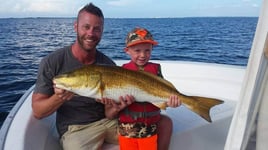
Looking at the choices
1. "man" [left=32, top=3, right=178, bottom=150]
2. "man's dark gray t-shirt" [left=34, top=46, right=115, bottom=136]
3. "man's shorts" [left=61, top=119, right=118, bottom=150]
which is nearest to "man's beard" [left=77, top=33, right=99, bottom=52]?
"man" [left=32, top=3, right=178, bottom=150]

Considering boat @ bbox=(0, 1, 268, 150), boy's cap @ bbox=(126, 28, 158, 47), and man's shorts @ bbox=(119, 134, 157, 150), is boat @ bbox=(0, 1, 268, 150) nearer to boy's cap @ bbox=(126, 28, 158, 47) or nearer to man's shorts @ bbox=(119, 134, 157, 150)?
man's shorts @ bbox=(119, 134, 157, 150)

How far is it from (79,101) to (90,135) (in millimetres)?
334

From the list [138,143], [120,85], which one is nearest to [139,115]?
[138,143]

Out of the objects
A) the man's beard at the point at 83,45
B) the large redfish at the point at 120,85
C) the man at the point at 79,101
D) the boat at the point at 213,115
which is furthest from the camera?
the man's beard at the point at 83,45

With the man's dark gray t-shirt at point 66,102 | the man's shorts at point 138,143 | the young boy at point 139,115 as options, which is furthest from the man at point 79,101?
the man's shorts at point 138,143

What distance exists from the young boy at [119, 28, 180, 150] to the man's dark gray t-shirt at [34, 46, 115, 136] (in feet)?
1.23

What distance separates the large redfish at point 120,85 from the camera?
7.97 feet

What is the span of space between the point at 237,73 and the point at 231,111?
90cm

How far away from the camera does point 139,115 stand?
291cm

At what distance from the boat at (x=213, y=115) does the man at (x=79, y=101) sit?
215mm

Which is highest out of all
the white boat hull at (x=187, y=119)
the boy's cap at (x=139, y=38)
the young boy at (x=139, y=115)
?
the boy's cap at (x=139, y=38)

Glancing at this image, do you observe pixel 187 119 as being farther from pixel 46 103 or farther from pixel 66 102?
pixel 46 103

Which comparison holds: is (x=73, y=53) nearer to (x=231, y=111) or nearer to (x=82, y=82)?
(x=82, y=82)

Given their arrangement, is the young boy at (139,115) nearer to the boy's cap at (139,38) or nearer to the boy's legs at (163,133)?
the boy's cap at (139,38)
